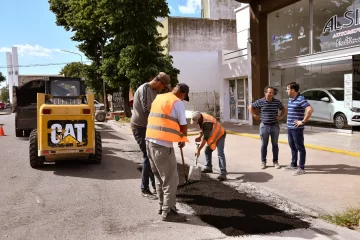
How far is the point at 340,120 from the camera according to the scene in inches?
460

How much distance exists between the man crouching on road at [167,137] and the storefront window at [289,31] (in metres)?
10.2

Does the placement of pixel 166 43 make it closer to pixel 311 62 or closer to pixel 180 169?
pixel 311 62

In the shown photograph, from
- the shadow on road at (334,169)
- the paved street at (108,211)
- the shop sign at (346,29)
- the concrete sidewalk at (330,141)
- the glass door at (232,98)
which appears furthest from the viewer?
the glass door at (232,98)

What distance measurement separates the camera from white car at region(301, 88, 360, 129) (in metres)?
11.1

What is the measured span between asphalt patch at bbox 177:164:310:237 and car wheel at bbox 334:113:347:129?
722 cm

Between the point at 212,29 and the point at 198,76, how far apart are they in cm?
526

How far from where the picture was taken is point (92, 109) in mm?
7574

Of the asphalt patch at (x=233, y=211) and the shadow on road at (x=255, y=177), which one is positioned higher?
the shadow on road at (x=255, y=177)

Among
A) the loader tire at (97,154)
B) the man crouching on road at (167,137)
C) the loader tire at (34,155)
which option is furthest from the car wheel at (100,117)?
the man crouching on road at (167,137)

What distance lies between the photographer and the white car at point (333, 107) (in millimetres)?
11109

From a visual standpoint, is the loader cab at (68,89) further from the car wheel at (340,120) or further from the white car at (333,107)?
the car wheel at (340,120)

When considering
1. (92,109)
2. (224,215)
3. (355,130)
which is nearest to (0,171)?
(92,109)

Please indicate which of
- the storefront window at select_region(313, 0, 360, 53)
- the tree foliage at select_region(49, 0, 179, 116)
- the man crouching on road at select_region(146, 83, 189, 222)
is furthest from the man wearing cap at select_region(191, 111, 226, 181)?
the tree foliage at select_region(49, 0, 179, 116)

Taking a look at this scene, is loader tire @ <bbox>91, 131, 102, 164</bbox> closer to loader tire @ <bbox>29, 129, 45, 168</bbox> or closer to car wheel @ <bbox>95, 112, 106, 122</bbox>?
loader tire @ <bbox>29, 129, 45, 168</bbox>
